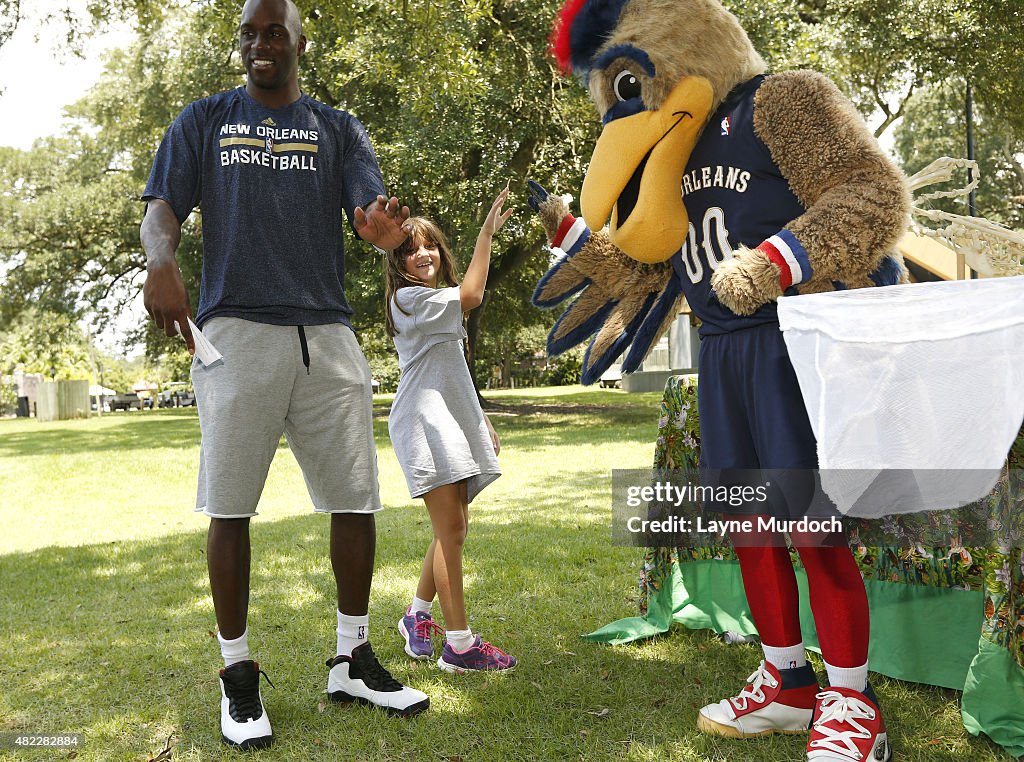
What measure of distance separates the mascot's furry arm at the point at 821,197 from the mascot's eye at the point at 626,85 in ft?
1.18

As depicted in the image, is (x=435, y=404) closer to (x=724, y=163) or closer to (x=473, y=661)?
(x=473, y=661)

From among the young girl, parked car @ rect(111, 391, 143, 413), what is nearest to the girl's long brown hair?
the young girl

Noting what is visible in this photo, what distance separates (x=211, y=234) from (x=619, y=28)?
138 centimetres

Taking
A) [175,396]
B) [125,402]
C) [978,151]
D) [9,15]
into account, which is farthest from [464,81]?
[175,396]

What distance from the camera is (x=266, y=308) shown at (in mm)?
2576

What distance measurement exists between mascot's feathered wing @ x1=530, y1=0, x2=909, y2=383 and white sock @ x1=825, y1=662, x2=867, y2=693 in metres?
0.95

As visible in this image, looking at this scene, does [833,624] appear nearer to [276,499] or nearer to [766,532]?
[766,532]

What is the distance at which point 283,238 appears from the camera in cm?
260

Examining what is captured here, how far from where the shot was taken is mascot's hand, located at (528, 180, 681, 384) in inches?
119

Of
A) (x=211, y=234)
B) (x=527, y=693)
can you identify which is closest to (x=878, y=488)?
(x=527, y=693)

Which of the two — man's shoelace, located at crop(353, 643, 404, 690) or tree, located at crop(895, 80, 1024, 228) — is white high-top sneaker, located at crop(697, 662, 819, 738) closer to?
man's shoelace, located at crop(353, 643, 404, 690)

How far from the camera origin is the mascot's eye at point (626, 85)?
250cm

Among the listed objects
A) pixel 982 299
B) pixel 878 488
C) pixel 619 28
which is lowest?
pixel 878 488

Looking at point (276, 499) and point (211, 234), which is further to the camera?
point (276, 499)
